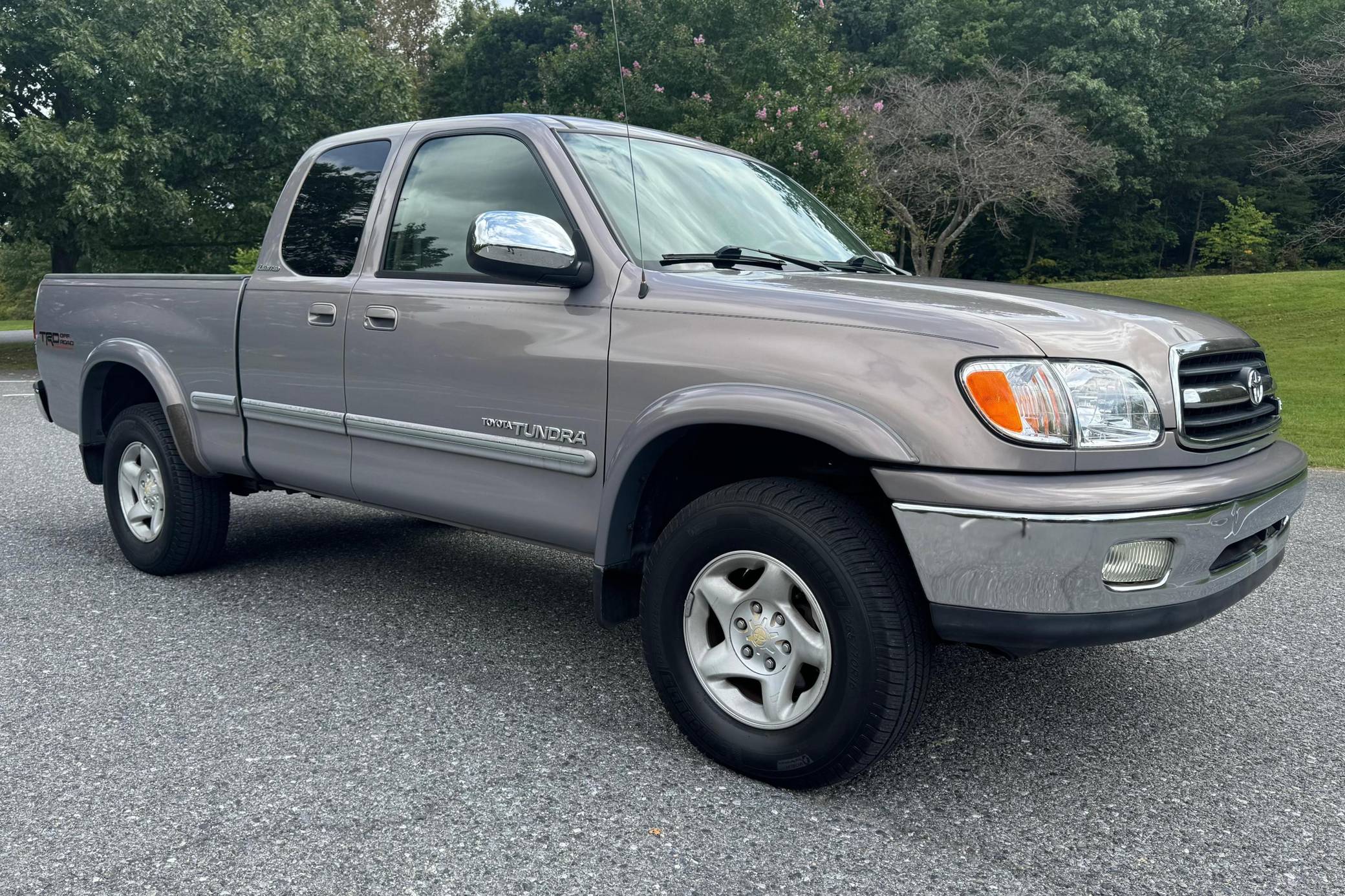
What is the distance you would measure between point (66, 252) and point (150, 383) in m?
18.9

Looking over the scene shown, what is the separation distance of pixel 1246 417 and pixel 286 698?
3.07m

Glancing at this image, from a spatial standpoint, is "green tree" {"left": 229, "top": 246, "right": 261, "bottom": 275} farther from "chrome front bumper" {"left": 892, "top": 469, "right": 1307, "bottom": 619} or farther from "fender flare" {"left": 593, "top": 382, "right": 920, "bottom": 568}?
"chrome front bumper" {"left": 892, "top": 469, "right": 1307, "bottom": 619}

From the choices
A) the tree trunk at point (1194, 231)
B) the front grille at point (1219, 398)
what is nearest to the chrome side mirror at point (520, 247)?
the front grille at point (1219, 398)

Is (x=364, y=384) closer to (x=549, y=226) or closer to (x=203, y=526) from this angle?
(x=549, y=226)

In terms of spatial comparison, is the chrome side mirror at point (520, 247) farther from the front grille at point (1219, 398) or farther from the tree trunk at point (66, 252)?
the tree trunk at point (66, 252)

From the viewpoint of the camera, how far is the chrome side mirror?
320 cm

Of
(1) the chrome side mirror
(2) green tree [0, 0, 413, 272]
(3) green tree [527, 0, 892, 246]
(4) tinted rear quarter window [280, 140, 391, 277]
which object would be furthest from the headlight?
(2) green tree [0, 0, 413, 272]

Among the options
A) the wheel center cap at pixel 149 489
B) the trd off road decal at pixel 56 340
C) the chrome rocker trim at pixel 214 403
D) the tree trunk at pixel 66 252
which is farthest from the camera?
the tree trunk at pixel 66 252

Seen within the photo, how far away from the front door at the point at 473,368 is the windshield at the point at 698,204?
185 millimetres

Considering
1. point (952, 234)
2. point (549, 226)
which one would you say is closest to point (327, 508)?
point (549, 226)

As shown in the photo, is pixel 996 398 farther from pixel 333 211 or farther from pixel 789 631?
pixel 333 211

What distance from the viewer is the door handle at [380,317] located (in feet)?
12.6

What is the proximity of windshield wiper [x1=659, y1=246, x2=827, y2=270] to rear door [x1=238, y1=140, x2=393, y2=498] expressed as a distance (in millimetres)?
1364

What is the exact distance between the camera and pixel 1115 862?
261 cm
